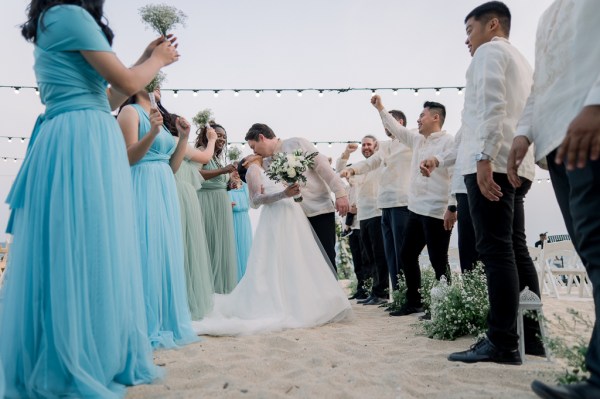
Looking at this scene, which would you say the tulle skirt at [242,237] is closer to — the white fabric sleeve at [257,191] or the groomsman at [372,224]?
the groomsman at [372,224]

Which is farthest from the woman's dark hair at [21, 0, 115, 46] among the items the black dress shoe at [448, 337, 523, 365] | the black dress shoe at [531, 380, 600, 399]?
the black dress shoe at [448, 337, 523, 365]

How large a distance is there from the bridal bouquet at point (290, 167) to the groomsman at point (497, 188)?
1.86 meters

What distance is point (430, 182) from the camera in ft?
15.6

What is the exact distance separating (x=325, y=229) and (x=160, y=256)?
7.17 ft

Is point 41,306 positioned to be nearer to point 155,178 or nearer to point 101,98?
point 101,98

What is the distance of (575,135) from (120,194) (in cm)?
195

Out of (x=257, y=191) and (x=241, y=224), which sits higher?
(x=257, y=191)

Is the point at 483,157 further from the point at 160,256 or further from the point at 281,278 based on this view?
the point at 281,278

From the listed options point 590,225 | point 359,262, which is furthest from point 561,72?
point 359,262

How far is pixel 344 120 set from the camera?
14617mm

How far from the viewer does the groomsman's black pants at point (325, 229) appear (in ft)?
16.5

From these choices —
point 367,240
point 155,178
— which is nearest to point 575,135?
point 155,178

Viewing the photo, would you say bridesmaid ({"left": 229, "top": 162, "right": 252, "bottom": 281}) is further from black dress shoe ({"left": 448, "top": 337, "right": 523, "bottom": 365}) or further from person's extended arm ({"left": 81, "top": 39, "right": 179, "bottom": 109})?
black dress shoe ({"left": 448, "top": 337, "right": 523, "bottom": 365})

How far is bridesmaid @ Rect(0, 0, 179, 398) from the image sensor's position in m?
1.91
